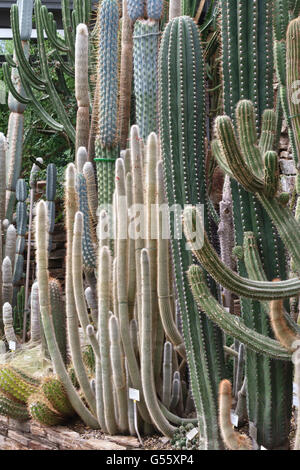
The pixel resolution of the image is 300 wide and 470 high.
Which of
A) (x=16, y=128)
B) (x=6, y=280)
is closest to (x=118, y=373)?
(x=6, y=280)

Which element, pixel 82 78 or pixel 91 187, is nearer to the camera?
pixel 91 187

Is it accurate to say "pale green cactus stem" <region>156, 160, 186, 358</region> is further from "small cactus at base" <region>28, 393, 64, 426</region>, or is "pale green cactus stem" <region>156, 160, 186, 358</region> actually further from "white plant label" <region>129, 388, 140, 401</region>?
"small cactus at base" <region>28, 393, 64, 426</region>

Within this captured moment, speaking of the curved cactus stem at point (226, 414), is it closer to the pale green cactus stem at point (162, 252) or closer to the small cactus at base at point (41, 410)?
the pale green cactus stem at point (162, 252)

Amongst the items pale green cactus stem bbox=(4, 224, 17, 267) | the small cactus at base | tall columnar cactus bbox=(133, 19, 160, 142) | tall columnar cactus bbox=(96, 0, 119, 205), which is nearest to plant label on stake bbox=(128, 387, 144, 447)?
the small cactus at base

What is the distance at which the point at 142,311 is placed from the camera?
2.89 m

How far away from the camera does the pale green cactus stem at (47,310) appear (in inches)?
120

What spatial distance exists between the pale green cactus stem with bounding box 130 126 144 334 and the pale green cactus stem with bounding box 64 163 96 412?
35 cm

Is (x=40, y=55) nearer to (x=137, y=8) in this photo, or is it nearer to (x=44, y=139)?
(x=44, y=139)

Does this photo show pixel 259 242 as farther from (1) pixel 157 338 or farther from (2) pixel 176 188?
(1) pixel 157 338

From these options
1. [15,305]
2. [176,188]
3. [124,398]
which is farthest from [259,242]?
[15,305]

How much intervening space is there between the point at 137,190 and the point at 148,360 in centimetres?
86

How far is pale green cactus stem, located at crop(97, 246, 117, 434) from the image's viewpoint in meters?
2.89

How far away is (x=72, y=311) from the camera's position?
3141 mm

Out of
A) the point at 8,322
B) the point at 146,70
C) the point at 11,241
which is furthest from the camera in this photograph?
the point at 11,241
